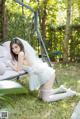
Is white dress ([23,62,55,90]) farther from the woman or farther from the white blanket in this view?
the white blanket

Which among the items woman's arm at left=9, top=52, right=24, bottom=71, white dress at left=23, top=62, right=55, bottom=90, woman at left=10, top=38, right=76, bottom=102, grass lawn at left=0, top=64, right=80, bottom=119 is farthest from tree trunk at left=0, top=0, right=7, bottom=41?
white dress at left=23, top=62, right=55, bottom=90

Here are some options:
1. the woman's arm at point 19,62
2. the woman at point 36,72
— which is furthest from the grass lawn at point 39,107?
the woman's arm at point 19,62

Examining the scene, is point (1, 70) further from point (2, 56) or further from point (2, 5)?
point (2, 5)

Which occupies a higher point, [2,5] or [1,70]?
[2,5]

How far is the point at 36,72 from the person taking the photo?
17.0 ft

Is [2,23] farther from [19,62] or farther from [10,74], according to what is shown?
[10,74]

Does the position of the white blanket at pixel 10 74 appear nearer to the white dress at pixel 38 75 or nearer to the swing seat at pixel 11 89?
the white dress at pixel 38 75

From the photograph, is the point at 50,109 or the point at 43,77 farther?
the point at 43,77

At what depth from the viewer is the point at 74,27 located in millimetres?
10391

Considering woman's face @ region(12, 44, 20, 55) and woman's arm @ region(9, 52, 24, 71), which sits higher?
woman's face @ region(12, 44, 20, 55)

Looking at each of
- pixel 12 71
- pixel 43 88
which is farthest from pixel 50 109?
pixel 12 71

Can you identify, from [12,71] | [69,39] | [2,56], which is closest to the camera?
[12,71]

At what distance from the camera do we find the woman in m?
5.17

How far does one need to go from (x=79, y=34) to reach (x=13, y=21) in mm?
2424
